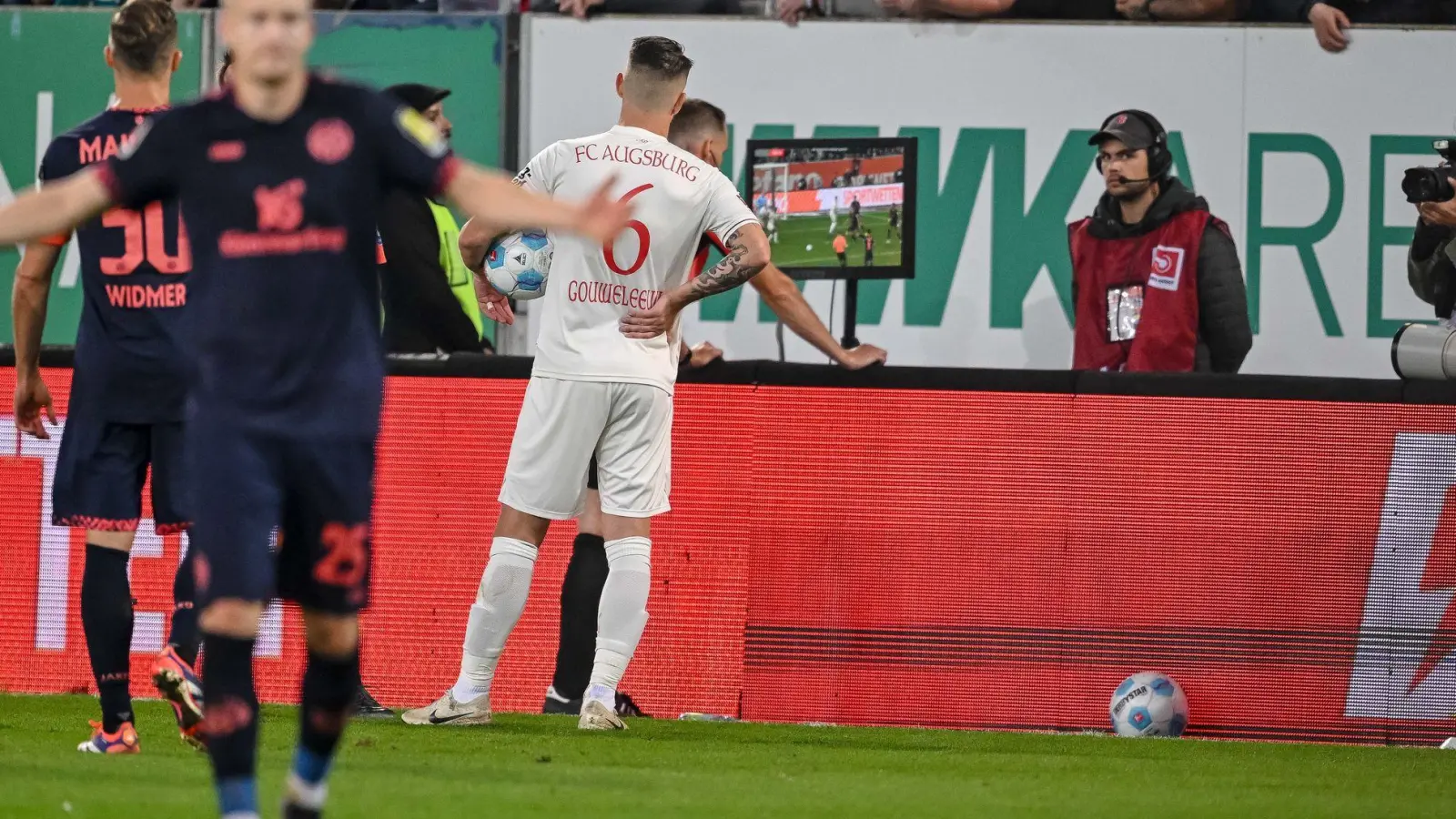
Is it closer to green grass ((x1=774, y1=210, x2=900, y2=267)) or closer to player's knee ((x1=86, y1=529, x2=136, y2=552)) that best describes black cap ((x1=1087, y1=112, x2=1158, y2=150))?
green grass ((x1=774, y1=210, x2=900, y2=267))

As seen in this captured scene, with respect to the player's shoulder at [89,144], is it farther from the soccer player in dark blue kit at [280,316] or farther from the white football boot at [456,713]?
the white football boot at [456,713]

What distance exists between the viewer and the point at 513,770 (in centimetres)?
557

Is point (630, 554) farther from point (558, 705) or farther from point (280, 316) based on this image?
point (280, 316)

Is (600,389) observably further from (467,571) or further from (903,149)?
(903,149)

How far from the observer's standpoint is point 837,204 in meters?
8.09

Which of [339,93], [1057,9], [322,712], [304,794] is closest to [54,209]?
[339,93]

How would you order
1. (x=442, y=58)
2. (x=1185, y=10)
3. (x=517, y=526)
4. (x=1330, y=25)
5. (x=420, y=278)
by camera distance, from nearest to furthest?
(x=517, y=526) → (x=420, y=278) → (x=1330, y=25) → (x=1185, y=10) → (x=442, y=58)

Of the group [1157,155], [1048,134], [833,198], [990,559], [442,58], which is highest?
[442,58]

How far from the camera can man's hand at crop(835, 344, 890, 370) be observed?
7.43 metres

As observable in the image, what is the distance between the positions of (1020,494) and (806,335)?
3.21 feet

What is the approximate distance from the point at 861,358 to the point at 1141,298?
4.45 feet

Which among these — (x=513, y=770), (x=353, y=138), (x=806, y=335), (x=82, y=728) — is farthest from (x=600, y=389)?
(x=353, y=138)

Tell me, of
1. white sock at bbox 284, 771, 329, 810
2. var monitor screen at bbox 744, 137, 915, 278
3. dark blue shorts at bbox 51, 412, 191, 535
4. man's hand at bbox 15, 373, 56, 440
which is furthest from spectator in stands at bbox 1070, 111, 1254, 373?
white sock at bbox 284, 771, 329, 810

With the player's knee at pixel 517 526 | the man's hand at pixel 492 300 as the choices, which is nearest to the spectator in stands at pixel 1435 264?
the man's hand at pixel 492 300
